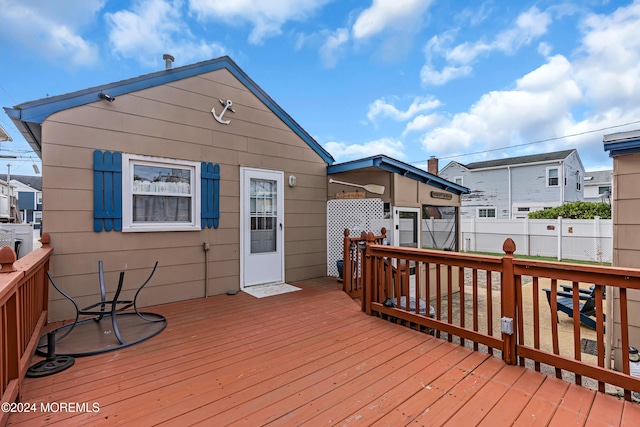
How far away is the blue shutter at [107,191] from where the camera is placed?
11.7 feet

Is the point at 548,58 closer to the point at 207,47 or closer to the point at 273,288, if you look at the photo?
the point at 207,47

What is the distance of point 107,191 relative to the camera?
3.62m

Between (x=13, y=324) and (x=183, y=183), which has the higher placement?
(x=183, y=183)

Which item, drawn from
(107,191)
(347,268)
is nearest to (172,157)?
(107,191)

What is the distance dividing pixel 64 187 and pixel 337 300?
3824 millimetres

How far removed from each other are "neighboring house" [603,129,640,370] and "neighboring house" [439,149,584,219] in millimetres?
15174

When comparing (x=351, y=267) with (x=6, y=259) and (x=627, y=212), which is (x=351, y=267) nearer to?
(x=627, y=212)

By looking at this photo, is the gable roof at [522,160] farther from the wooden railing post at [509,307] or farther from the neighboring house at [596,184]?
the wooden railing post at [509,307]

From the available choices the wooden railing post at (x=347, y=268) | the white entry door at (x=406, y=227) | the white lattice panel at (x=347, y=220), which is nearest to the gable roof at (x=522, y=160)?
the white entry door at (x=406, y=227)

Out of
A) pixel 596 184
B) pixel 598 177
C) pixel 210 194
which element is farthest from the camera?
pixel 598 177

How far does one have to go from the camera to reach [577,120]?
1591 centimetres

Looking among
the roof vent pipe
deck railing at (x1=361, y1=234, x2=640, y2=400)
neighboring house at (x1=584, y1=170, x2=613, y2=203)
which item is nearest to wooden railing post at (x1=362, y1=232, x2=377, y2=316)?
deck railing at (x1=361, y1=234, x2=640, y2=400)

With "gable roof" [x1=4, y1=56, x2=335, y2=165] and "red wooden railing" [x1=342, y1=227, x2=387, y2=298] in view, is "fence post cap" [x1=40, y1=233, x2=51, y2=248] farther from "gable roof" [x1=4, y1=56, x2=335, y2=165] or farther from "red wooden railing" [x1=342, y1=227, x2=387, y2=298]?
"red wooden railing" [x1=342, y1=227, x2=387, y2=298]

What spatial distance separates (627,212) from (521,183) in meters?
15.7
